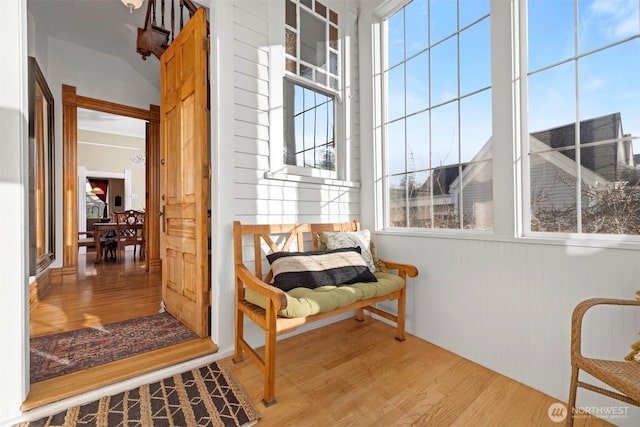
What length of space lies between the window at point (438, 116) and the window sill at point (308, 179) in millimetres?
374

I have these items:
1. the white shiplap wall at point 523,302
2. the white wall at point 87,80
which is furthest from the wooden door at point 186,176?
the white wall at point 87,80

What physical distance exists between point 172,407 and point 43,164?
3.27 metres

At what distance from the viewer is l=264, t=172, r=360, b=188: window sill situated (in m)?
2.32

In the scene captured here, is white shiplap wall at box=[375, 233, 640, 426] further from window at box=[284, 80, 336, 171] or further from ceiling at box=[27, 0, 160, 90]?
ceiling at box=[27, 0, 160, 90]

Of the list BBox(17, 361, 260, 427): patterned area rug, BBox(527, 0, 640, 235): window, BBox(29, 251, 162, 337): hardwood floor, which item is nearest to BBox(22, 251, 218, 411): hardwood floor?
BBox(29, 251, 162, 337): hardwood floor

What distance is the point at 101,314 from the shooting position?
104 inches

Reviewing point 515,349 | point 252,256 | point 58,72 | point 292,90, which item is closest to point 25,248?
point 252,256

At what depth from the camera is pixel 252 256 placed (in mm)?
2230

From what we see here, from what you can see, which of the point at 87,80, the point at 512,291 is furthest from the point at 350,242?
the point at 87,80

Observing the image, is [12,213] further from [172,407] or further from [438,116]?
[438,116]

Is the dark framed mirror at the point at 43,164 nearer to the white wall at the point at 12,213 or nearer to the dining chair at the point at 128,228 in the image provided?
the white wall at the point at 12,213

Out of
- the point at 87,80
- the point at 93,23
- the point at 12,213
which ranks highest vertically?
the point at 93,23

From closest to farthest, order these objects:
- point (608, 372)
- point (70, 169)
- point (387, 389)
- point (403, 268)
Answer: point (608, 372), point (387, 389), point (403, 268), point (70, 169)

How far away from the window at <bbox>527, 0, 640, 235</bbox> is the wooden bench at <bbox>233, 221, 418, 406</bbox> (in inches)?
42.0
